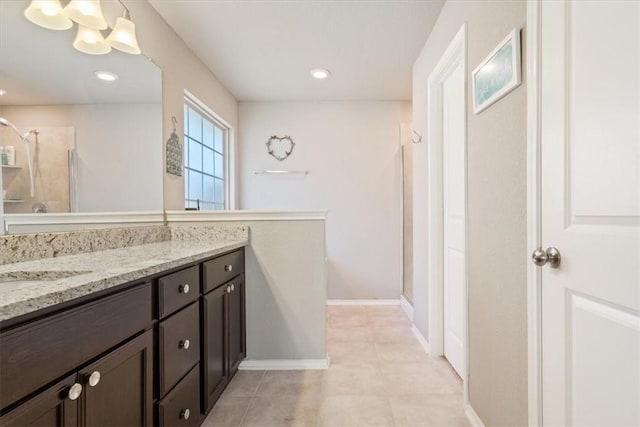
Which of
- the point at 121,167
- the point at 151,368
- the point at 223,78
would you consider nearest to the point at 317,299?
the point at 151,368

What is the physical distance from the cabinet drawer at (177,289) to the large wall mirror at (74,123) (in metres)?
0.67

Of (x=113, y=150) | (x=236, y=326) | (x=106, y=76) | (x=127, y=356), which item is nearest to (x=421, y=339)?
(x=236, y=326)

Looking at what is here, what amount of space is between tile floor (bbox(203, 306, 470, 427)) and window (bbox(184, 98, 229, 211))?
62.5 inches

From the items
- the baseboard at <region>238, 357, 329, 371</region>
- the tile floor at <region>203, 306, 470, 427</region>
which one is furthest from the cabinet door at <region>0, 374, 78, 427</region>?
the baseboard at <region>238, 357, 329, 371</region>

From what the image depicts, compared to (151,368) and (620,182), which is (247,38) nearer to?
(151,368)

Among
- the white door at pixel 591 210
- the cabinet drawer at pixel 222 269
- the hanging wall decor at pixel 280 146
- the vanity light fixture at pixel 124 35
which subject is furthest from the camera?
the hanging wall decor at pixel 280 146

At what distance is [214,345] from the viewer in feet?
5.91

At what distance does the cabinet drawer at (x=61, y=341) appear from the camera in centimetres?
69

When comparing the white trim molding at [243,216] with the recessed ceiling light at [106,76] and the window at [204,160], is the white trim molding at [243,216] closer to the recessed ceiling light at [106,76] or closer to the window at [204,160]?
the window at [204,160]

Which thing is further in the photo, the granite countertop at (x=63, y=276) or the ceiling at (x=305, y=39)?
the ceiling at (x=305, y=39)

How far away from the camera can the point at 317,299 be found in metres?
2.33

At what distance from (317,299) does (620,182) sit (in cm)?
177

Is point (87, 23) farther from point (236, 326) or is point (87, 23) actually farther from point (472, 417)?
point (472, 417)

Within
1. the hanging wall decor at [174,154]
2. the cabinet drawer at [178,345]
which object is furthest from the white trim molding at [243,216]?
the cabinet drawer at [178,345]
